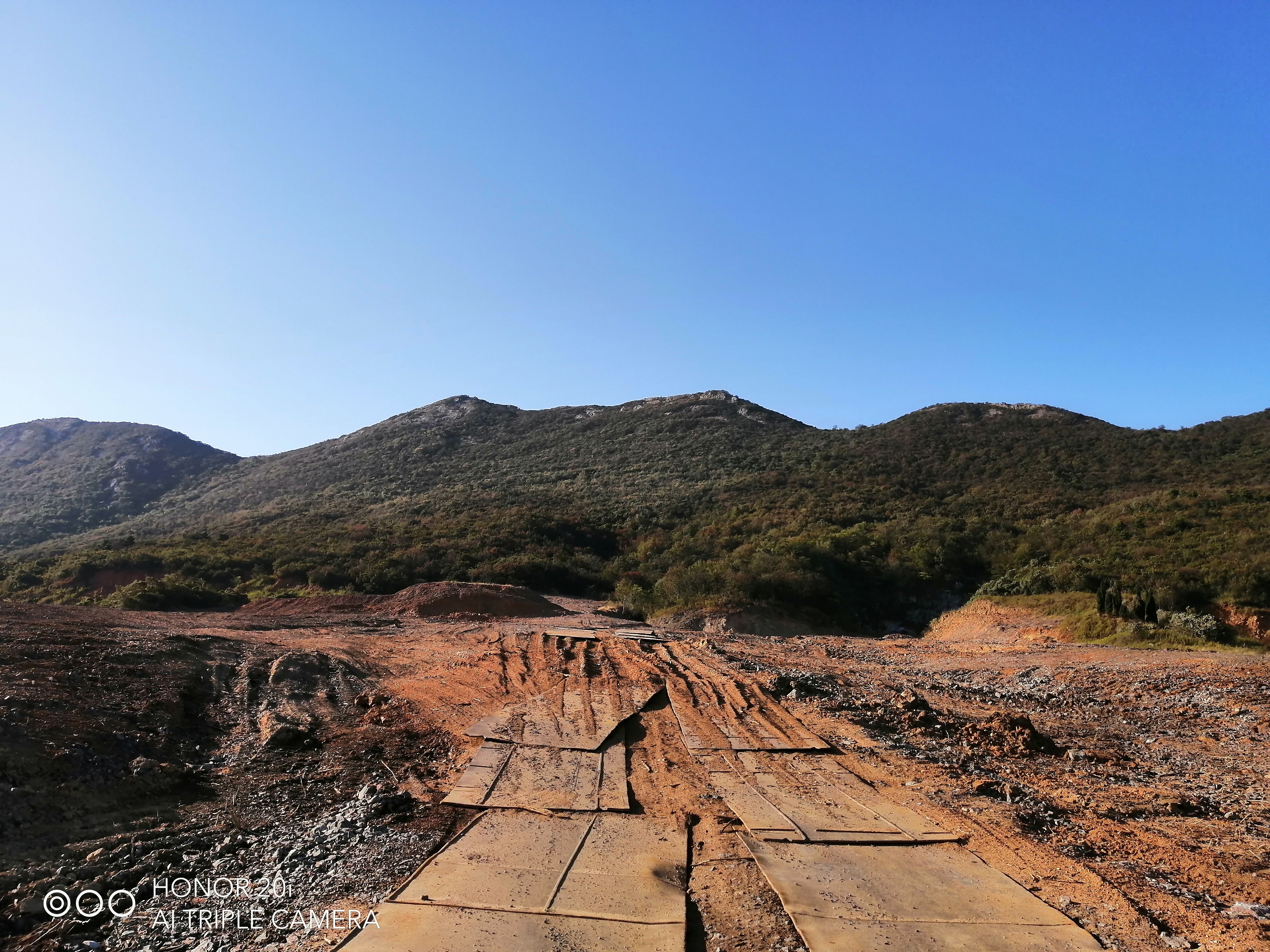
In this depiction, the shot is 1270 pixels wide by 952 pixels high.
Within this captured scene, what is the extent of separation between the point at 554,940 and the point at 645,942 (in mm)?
549

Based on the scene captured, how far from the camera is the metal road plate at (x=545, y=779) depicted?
679 cm

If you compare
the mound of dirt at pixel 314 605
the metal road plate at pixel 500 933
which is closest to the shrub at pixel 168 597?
the mound of dirt at pixel 314 605

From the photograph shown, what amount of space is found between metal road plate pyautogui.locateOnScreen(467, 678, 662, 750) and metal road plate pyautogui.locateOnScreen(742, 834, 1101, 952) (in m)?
3.52

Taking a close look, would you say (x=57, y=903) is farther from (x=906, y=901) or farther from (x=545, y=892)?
(x=906, y=901)

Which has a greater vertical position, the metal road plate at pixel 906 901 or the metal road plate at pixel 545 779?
the metal road plate at pixel 545 779

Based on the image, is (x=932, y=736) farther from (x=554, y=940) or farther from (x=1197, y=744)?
(x=554, y=940)

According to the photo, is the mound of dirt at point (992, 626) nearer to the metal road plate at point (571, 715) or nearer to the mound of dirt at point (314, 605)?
the metal road plate at point (571, 715)

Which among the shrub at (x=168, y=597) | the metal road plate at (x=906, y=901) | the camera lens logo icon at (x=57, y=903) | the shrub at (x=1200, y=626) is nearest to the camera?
the metal road plate at (x=906, y=901)

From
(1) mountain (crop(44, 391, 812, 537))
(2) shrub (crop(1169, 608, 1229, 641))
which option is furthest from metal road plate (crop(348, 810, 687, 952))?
(1) mountain (crop(44, 391, 812, 537))

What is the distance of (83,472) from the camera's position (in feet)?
234

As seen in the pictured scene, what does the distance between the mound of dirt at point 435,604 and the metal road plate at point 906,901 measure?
19.4m

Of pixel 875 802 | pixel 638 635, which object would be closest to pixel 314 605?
pixel 638 635

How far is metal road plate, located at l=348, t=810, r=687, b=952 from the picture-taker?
14.6 ft

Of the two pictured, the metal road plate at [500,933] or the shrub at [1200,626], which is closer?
the metal road plate at [500,933]
